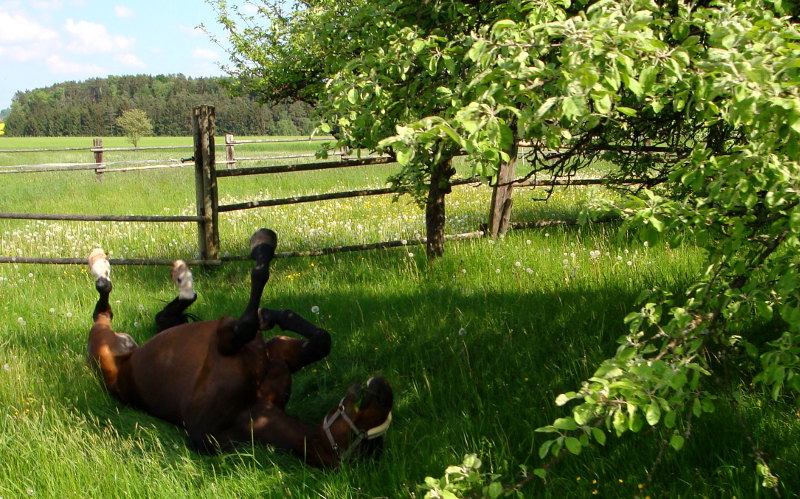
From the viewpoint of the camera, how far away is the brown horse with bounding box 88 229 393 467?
312 cm

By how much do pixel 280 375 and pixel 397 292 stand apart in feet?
7.07

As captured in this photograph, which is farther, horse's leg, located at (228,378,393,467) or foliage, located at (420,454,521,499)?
horse's leg, located at (228,378,393,467)

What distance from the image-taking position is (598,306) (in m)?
4.77

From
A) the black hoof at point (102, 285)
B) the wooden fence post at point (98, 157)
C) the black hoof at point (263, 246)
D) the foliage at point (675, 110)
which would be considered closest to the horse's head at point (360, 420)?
A: the foliage at point (675, 110)

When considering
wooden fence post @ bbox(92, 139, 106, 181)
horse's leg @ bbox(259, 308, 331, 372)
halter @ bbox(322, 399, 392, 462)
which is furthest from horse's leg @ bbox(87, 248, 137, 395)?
wooden fence post @ bbox(92, 139, 106, 181)

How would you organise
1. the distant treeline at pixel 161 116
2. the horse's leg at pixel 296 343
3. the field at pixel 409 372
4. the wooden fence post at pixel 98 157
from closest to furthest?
the field at pixel 409 372 < the horse's leg at pixel 296 343 < the wooden fence post at pixel 98 157 < the distant treeline at pixel 161 116

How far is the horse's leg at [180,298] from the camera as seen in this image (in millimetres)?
4449

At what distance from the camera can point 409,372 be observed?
4.40m

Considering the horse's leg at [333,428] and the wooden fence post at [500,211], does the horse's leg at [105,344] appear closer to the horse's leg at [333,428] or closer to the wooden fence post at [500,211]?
the horse's leg at [333,428]

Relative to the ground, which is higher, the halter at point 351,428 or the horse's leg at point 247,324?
the horse's leg at point 247,324

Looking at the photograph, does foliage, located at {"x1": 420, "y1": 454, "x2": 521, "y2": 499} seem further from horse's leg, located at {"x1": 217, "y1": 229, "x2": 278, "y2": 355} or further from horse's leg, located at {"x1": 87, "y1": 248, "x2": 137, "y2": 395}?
horse's leg, located at {"x1": 87, "y1": 248, "x2": 137, "y2": 395}

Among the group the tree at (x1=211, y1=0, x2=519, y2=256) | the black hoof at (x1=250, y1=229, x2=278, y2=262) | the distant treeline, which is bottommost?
the black hoof at (x1=250, y1=229, x2=278, y2=262)

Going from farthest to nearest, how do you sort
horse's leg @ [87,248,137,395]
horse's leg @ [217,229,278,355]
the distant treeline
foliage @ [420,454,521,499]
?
1. the distant treeline
2. horse's leg @ [87,248,137,395]
3. horse's leg @ [217,229,278,355]
4. foliage @ [420,454,521,499]

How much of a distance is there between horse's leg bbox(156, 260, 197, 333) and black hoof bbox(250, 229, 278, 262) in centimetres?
79
